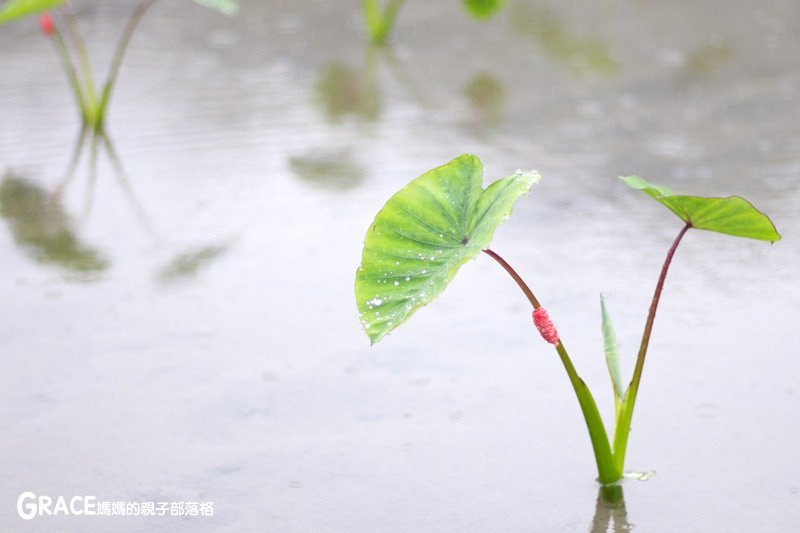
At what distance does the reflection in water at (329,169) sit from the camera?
Result: 2719mm

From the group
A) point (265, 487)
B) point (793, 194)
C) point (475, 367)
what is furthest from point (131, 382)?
point (793, 194)

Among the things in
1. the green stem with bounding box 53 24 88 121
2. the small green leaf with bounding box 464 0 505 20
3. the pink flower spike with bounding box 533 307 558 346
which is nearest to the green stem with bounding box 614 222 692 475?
the pink flower spike with bounding box 533 307 558 346

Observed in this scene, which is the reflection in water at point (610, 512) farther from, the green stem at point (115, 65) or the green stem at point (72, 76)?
the green stem at point (72, 76)

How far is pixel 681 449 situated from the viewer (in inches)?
60.5

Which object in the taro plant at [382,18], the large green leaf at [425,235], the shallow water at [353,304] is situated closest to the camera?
the large green leaf at [425,235]

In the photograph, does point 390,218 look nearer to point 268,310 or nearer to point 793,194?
point 268,310

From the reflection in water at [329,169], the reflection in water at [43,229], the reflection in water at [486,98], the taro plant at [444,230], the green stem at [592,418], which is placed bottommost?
the green stem at [592,418]

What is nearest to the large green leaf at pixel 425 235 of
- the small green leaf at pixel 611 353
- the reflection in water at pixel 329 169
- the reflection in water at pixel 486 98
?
the small green leaf at pixel 611 353

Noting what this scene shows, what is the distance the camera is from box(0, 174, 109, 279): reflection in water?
2287 millimetres

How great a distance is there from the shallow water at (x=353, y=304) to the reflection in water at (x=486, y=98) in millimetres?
14

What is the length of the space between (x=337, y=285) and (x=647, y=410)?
0.77 meters

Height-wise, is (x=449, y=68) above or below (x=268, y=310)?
above

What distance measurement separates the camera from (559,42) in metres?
4.00

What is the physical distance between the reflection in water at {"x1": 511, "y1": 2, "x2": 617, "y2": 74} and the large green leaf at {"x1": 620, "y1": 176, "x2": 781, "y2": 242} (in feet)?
7.91
